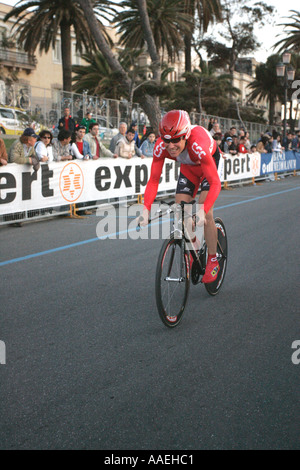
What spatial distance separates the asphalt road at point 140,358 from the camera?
302 centimetres

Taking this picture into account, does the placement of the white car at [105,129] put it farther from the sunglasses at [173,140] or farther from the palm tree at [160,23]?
the sunglasses at [173,140]

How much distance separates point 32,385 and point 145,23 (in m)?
23.6

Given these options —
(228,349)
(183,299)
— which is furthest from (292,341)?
(183,299)

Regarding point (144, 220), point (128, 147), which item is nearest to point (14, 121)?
point (128, 147)

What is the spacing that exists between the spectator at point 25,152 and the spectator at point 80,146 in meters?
1.49

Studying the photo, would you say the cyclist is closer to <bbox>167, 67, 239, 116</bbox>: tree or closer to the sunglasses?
the sunglasses

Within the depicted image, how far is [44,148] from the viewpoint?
1131 centimetres

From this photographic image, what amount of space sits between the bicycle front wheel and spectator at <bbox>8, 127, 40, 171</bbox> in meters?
6.31

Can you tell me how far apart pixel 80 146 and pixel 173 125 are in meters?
8.32

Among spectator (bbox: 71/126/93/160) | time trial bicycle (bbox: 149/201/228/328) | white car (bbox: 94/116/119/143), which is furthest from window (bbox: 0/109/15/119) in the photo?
time trial bicycle (bbox: 149/201/228/328)

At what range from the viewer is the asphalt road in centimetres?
302

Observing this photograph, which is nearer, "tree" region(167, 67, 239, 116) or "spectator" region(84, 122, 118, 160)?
"spectator" region(84, 122, 118, 160)

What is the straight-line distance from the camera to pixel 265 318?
5035 millimetres
